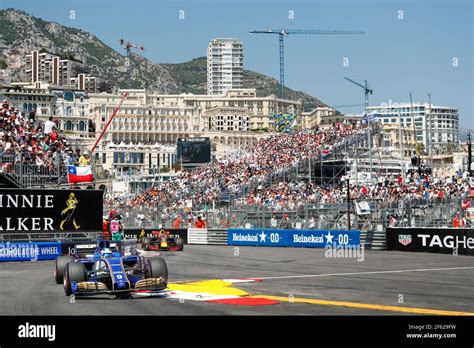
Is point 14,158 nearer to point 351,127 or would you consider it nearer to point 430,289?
point 430,289

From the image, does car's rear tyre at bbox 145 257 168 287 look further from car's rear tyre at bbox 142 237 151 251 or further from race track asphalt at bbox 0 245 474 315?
car's rear tyre at bbox 142 237 151 251

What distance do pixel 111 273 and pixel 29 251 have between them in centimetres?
1659

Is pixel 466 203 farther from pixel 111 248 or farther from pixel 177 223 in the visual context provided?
pixel 177 223

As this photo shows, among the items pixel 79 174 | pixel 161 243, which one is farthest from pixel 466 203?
pixel 79 174

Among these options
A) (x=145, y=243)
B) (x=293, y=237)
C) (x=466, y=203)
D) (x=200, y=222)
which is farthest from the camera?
(x=200, y=222)

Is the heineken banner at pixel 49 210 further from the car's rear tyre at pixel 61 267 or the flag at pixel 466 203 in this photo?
the flag at pixel 466 203

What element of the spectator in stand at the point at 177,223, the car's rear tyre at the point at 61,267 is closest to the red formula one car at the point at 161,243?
the spectator in stand at the point at 177,223

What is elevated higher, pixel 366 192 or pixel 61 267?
pixel 366 192

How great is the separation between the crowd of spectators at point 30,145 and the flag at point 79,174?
755 millimetres

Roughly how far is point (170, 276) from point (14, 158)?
1547 cm

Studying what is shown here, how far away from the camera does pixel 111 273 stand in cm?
1767

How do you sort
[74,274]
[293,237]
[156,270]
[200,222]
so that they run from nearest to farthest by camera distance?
[74,274], [156,270], [293,237], [200,222]

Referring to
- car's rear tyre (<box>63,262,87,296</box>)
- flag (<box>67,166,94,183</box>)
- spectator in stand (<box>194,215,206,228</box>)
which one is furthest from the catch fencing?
car's rear tyre (<box>63,262,87,296</box>)
